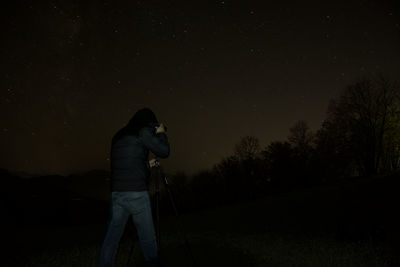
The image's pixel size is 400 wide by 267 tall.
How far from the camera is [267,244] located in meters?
7.69

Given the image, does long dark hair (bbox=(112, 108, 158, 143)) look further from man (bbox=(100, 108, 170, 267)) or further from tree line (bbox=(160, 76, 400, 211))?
tree line (bbox=(160, 76, 400, 211))

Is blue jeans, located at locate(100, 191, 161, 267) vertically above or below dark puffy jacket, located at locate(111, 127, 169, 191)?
below

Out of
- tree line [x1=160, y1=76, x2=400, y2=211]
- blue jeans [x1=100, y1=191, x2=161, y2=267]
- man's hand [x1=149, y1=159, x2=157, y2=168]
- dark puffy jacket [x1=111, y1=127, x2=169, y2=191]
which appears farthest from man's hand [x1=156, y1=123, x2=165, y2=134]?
tree line [x1=160, y1=76, x2=400, y2=211]

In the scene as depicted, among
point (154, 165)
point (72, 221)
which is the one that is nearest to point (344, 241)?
point (154, 165)

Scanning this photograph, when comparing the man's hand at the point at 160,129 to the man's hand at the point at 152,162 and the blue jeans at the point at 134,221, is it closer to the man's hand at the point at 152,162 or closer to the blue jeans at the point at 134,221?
the man's hand at the point at 152,162

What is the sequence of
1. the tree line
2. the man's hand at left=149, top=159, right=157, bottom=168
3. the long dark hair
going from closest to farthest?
the long dark hair, the man's hand at left=149, top=159, right=157, bottom=168, the tree line

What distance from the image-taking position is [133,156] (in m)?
3.75

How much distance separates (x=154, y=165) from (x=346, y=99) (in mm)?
34628

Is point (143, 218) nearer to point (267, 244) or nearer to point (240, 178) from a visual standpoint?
point (267, 244)

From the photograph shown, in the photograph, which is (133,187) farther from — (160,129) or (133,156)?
(160,129)

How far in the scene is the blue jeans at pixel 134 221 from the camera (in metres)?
3.66

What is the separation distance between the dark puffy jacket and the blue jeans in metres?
0.13

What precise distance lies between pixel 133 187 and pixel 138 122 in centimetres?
99

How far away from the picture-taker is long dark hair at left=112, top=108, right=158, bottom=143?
3.80 meters
